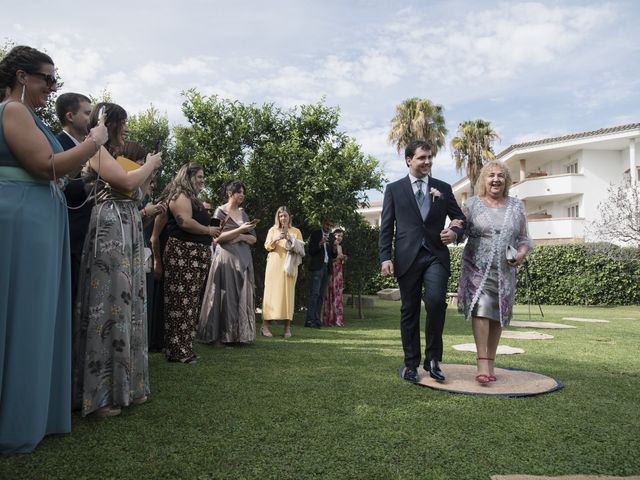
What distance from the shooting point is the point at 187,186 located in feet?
18.6

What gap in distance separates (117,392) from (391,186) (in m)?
2.89

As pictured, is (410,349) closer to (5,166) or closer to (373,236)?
(5,166)

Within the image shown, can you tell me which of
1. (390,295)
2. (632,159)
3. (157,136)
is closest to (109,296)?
(390,295)

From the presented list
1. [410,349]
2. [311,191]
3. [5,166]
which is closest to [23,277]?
[5,166]

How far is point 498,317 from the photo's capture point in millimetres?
4488

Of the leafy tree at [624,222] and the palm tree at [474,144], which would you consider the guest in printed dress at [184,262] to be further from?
the palm tree at [474,144]

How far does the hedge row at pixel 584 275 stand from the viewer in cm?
2067

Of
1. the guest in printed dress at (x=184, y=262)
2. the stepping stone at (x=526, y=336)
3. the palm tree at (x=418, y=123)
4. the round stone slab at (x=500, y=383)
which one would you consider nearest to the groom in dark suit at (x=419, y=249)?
the round stone slab at (x=500, y=383)

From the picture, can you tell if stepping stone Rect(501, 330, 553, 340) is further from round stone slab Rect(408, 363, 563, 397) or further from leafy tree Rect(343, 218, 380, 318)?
leafy tree Rect(343, 218, 380, 318)

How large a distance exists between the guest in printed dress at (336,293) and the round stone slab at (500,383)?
21.0 ft

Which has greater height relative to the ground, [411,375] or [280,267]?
[280,267]

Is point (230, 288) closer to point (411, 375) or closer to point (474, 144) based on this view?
point (411, 375)

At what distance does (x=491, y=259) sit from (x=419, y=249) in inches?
24.5

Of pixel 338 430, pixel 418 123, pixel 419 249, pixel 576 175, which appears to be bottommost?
pixel 338 430
